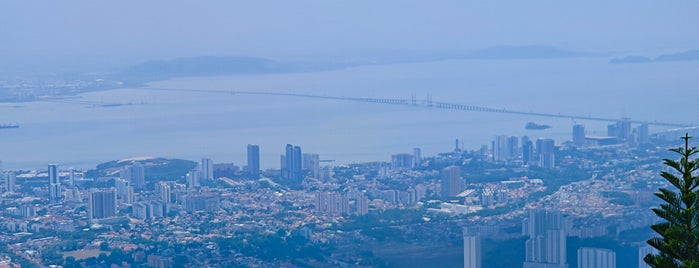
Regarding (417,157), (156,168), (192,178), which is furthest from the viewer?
(417,157)

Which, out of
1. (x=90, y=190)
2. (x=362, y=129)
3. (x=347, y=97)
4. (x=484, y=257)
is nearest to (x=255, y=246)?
(x=484, y=257)

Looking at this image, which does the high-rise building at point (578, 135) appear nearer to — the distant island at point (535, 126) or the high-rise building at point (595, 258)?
the distant island at point (535, 126)

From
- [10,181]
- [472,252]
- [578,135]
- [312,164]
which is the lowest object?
[472,252]

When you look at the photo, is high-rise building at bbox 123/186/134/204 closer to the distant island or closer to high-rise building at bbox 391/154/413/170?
high-rise building at bbox 391/154/413/170

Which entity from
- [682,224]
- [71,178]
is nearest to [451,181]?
[71,178]

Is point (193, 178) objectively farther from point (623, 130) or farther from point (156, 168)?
point (623, 130)

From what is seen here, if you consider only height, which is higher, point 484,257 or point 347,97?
point 347,97

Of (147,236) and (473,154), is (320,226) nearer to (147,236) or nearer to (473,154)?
(147,236)

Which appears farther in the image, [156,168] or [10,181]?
[156,168]
